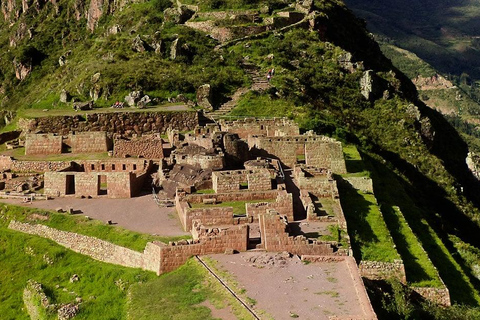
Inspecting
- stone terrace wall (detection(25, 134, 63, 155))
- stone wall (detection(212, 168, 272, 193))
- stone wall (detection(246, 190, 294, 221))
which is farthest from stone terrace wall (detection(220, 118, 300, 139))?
stone wall (detection(246, 190, 294, 221))

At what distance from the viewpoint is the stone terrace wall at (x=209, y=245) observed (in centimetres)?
2080

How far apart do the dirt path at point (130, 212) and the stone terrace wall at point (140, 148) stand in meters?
3.95

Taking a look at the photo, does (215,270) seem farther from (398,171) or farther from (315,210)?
(398,171)

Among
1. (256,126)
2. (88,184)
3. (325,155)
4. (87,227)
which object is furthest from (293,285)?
(256,126)

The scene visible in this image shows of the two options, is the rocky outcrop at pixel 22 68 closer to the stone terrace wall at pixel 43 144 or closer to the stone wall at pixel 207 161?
the stone terrace wall at pixel 43 144

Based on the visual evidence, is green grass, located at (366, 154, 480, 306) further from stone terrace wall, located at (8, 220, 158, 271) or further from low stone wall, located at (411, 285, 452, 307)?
stone terrace wall, located at (8, 220, 158, 271)

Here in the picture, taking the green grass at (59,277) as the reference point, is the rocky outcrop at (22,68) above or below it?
below

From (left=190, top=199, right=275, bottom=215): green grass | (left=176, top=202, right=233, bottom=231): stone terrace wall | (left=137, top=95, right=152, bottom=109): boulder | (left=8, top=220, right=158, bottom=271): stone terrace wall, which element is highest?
(left=176, top=202, right=233, bottom=231): stone terrace wall

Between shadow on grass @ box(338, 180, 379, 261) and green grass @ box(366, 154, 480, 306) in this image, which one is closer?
shadow on grass @ box(338, 180, 379, 261)

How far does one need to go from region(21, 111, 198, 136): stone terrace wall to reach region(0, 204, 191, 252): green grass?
32.6 feet

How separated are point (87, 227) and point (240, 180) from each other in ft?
21.6

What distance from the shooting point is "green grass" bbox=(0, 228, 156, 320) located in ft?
66.5

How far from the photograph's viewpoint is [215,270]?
777 inches

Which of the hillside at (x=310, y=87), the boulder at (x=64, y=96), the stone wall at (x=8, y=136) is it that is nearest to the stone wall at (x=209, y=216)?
the hillside at (x=310, y=87)
